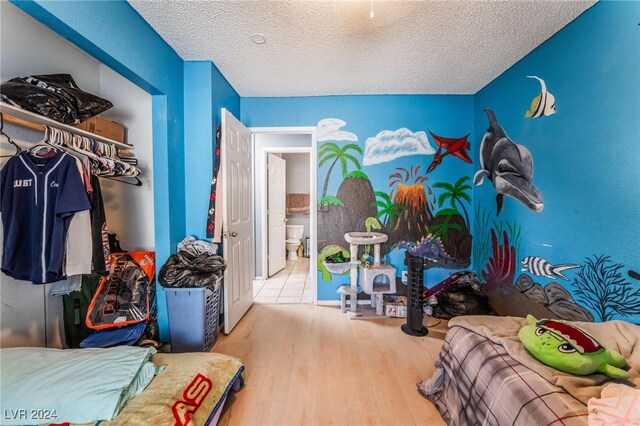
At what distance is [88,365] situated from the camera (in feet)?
3.99

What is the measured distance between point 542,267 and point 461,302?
2.70 feet

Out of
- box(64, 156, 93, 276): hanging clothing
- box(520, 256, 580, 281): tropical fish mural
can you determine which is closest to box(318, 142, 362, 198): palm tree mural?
box(520, 256, 580, 281): tropical fish mural

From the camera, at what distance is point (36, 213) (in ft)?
4.50

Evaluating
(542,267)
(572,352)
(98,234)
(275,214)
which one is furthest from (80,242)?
(542,267)

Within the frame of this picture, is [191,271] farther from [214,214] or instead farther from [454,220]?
[454,220]

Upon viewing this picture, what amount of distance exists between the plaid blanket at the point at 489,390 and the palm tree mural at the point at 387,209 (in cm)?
159

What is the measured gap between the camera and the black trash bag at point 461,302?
2.57m

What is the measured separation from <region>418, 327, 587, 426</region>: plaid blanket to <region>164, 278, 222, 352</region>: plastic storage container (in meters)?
1.65

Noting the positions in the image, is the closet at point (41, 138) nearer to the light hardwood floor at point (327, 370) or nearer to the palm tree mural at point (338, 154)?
the light hardwood floor at point (327, 370)

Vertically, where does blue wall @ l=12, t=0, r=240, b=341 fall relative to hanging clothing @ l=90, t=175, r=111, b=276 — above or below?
above

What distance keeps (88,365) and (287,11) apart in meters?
2.31

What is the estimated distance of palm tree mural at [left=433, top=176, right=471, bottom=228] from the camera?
9.77ft

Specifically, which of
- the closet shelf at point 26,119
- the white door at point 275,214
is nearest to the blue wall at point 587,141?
the white door at point 275,214

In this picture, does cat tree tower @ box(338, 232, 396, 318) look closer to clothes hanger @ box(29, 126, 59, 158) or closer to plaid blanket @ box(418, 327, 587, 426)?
plaid blanket @ box(418, 327, 587, 426)
